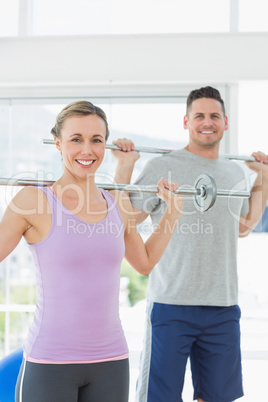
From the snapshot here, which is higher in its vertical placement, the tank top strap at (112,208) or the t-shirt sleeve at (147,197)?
the t-shirt sleeve at (147,197)

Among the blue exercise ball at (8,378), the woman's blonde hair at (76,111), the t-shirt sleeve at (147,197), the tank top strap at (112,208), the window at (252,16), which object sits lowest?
the blue exercise ball at (8,378)

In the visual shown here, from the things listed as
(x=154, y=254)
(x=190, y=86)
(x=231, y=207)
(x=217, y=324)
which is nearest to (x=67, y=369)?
(x=154, y=254)

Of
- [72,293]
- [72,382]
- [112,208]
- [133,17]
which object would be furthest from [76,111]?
[133,17]

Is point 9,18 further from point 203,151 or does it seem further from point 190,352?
point 190,352

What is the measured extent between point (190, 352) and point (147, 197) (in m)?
0.69

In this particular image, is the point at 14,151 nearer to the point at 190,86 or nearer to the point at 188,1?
the point at 190,86

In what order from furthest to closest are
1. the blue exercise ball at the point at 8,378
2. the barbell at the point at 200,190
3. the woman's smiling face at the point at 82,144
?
the blue exercise ball at the point at 8,378 → the barbell at the point at 200,190 → the woman's smiling face at the point at 82,144

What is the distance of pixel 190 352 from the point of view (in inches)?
81.6

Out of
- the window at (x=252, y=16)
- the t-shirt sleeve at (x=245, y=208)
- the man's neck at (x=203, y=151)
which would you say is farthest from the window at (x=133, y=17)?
the t-shirt sleeve at (x=245, y=208)

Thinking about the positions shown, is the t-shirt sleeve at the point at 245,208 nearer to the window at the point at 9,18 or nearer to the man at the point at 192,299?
the man at the point at 192,299

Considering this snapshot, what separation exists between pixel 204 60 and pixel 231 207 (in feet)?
4.04

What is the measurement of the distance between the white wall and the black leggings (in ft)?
6.78

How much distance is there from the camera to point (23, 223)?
1.35 metres

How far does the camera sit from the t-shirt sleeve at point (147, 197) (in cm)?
211
